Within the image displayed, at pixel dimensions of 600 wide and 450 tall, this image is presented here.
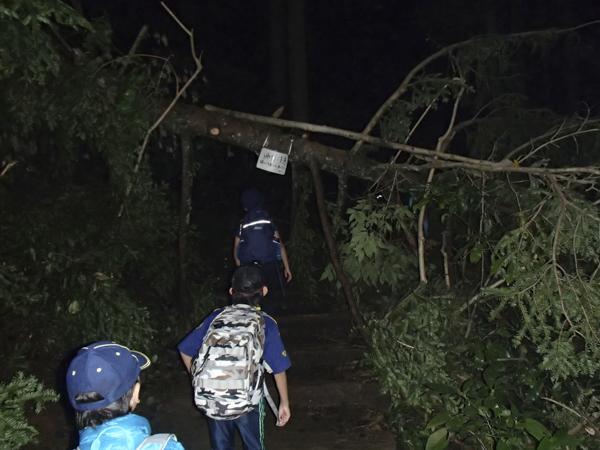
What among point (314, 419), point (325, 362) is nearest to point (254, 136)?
point (325, 362)

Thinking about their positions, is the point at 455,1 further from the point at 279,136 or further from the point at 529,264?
the point at 529,264

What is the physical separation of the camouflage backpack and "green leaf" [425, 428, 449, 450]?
1809 millimetres

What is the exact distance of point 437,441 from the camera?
3.89 meters

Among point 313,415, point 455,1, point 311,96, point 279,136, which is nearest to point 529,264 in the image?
point 313,415

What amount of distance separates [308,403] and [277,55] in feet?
27.5

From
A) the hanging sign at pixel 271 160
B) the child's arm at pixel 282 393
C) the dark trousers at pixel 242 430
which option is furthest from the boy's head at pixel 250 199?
the dark trousers at pixel 242 430

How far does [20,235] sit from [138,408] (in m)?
2.08

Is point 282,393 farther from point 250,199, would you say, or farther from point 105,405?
point 250,199

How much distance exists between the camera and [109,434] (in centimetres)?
181

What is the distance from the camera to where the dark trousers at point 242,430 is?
9.87 feet

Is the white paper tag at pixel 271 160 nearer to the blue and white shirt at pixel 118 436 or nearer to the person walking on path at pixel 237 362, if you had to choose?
the person walking on path at pixel 237 362

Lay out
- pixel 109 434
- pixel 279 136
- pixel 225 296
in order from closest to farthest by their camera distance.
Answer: pixel 109 434 → pixel 279 136 → pixel 225 296

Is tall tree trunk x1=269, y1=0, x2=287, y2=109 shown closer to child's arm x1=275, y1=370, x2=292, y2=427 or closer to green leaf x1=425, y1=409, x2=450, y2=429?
green leaf x1=425, y1=409, x2=450, y2=429

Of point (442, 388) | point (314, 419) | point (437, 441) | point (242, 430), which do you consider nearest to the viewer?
point (242, 430)
